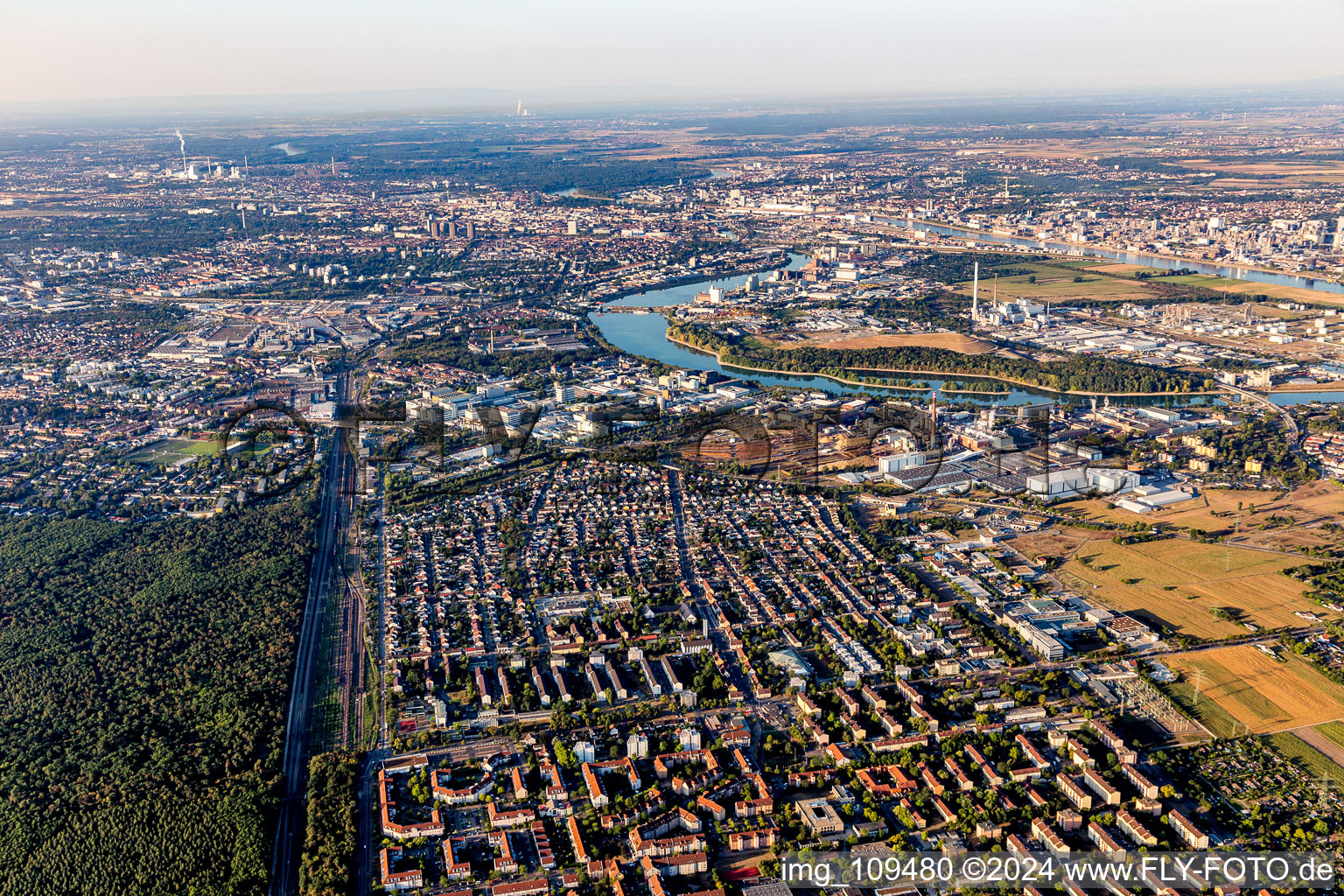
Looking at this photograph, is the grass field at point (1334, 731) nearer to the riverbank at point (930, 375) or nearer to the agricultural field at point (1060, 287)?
the riverbank at point (930, 375)

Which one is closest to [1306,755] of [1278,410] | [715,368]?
[1278,410]

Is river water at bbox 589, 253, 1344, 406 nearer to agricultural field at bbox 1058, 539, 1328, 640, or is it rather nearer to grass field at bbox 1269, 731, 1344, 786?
agricultural field at bbox 1058, 539, 1328, 640

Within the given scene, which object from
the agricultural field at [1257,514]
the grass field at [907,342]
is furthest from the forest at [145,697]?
the grass field at [907,342]

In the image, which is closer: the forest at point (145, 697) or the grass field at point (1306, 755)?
the forest at point (145, 697)

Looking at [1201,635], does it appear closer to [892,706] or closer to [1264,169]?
[892,706]

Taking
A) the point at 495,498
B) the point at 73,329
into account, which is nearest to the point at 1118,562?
the point at 495,498

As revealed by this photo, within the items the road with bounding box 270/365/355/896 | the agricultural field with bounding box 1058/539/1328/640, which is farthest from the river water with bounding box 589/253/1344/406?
the road with bounding box 270/365/355/896
